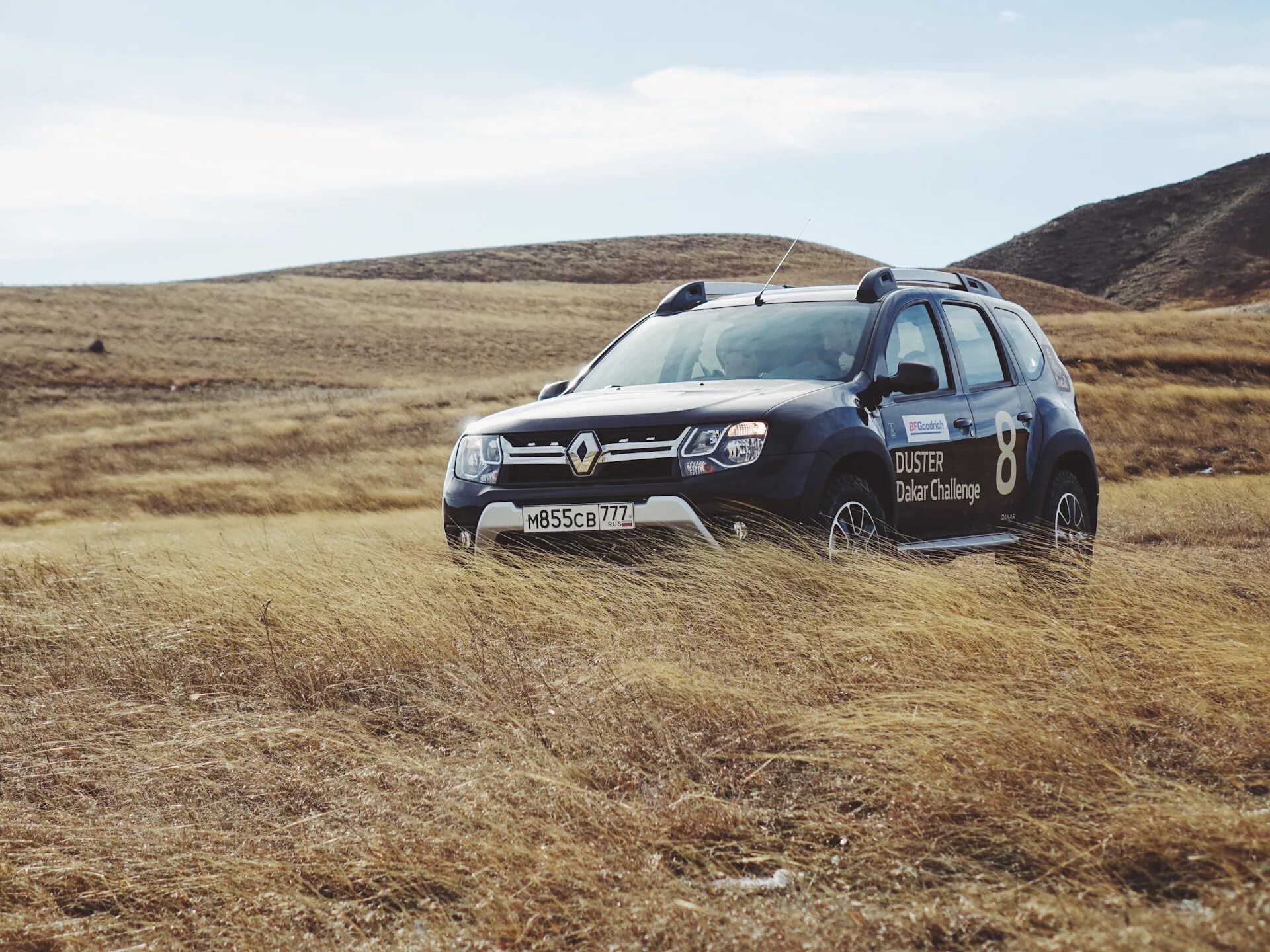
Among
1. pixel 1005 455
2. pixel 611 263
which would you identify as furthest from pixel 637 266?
pixel 1005 455

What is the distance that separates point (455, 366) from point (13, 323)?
17978mm

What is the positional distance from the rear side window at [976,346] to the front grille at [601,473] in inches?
91.8

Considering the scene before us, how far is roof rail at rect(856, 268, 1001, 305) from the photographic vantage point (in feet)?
23.6

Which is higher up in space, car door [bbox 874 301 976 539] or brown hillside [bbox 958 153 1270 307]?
brown hillside [bbox 958 153 1270 307]

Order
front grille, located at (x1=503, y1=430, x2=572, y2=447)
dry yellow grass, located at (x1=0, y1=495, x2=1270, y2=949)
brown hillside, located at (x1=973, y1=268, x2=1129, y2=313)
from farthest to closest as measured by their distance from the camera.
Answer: brown hillside, located at (x1=973, y1=268, x2=1129, y2=313) → front grille, located at (x1=503, y1=430, x2=572, y2=447) → dry yellow grass, located at (x1=0, y1=495, x2=1270, y2=949)

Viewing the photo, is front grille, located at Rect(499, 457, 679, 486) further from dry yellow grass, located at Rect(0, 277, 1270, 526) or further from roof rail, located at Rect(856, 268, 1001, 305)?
dry yellow grass, located at Rect(0, 277, 1270, 526)

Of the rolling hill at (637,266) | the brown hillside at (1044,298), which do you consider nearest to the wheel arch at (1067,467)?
the brown hillside at (1044,298)

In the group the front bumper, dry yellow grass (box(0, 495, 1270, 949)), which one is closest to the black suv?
the front bumper

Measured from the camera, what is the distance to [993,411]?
296 inches

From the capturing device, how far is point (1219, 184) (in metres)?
125

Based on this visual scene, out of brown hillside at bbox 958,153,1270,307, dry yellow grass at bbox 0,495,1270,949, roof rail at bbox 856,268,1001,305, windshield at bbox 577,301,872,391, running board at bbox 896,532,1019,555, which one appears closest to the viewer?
dry yellow grass at bbox 0,495,1270,949

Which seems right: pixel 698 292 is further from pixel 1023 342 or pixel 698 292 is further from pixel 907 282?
pixel 1023 342

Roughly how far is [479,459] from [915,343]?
2504 mm

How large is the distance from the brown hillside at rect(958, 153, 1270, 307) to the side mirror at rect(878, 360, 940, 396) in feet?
301
